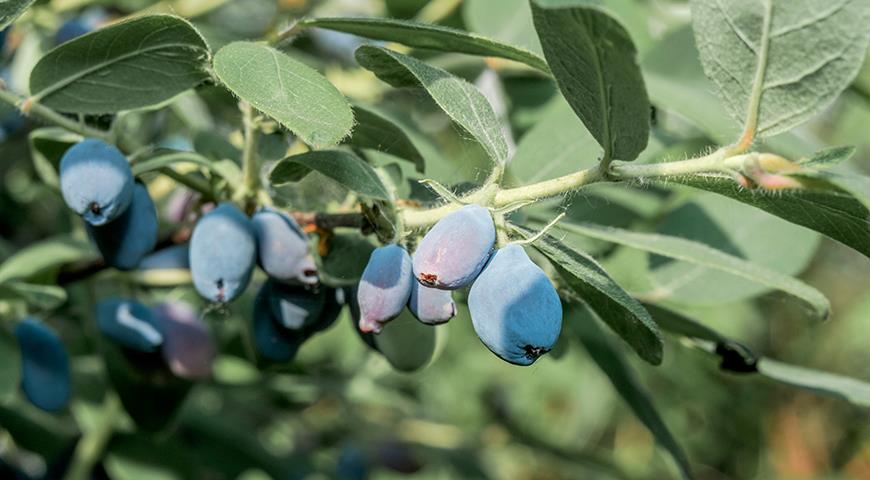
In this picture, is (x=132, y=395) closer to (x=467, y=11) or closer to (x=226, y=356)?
(x=226, y=356)

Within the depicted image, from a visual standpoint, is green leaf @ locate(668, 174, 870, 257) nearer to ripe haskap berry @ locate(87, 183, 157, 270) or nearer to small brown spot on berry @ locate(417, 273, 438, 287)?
small brown spot on berry @ locate(417, 273, 438, 287)

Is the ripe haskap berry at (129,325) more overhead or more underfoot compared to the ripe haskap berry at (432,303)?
more underfoot

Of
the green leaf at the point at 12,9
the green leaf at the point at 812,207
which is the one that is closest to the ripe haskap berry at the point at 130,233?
the green leaf at the point at 12,9

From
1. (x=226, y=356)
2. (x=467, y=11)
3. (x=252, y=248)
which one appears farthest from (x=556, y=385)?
(x=252, y=248)

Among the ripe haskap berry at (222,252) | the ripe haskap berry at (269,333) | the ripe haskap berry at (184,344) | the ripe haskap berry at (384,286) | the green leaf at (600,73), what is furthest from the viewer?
the ripe haskap berry at (184,344)

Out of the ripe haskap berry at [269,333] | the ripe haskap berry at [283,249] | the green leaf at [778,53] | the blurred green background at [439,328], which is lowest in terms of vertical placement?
the blurred green background at [439,328]

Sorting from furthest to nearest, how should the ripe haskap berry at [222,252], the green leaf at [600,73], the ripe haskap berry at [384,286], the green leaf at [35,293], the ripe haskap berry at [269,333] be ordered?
the green leaf at [35,293]
the ripe haskap berry at [269,333]
the ripe haskap berry at [222,252]
the ripe haskap berry at [384,286]
the green leaf at [600,73]

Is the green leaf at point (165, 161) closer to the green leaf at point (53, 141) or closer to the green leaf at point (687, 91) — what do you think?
the green leaf at point (53, 141)
